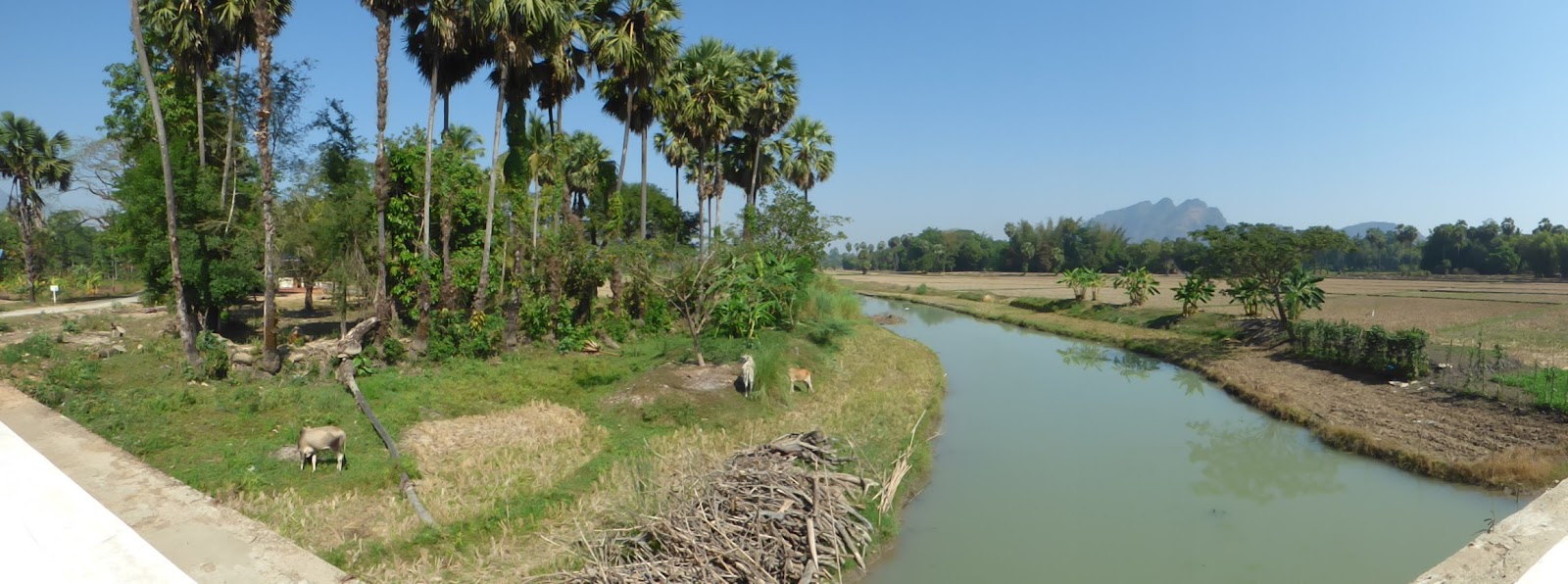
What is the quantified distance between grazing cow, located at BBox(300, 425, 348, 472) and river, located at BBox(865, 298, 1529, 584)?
739cm

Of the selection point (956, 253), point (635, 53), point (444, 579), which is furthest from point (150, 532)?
point (956, 253)

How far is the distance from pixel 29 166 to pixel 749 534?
42.8m

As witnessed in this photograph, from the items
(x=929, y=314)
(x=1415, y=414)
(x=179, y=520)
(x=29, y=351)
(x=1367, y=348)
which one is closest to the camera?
(x=179, y=520)

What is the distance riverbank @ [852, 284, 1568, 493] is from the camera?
37.7ft

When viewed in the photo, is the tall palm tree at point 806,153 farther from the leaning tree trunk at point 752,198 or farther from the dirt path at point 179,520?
the dirt path at point 179,520

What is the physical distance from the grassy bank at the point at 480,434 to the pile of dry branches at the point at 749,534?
44cm

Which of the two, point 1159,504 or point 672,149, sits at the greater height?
point 672,149

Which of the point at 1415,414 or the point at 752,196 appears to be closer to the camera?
the point at 1415,414

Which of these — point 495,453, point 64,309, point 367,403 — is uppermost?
point 64,309

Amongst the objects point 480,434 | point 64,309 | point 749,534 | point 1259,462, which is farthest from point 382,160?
point 64,309

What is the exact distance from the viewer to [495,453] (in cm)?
1067

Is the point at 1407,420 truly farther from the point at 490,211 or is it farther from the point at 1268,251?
the point at 490,211

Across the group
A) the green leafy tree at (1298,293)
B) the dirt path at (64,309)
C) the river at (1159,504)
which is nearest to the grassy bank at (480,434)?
the river at (1159,504)

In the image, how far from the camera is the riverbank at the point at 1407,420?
11.5 metres
